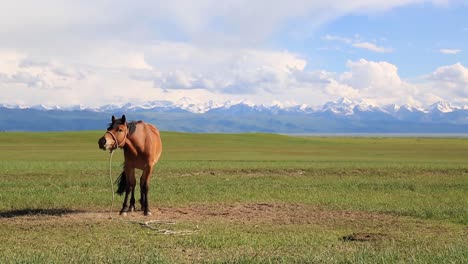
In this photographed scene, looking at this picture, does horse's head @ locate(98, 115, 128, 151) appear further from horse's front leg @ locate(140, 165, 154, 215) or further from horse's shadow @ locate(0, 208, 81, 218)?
horse's shadow @ locate(0, 208, 81, 218)

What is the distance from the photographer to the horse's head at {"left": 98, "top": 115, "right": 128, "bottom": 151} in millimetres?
15914

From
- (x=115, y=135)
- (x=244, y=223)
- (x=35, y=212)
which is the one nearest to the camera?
(x=244, y=223)

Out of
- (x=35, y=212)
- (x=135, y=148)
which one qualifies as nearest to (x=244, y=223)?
(x=135, y=148)

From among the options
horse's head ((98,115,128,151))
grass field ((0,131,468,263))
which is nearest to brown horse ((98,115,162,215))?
horse's head ((98,115,128,151))

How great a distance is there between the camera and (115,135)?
53.8 ft

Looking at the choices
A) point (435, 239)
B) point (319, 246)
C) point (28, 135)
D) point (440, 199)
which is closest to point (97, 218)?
point (319, 246)

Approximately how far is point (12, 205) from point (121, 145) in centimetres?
533

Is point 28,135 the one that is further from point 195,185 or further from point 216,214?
point 216,214

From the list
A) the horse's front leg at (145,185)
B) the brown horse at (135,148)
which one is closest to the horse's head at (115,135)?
the brown horse at (135,148)

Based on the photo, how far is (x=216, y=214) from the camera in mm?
17469

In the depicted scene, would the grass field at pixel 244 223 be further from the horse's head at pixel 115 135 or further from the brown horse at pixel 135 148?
the horse's head at pixel 115 135

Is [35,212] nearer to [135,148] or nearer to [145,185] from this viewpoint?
[145,185]

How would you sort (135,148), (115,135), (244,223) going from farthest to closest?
(135,148), (115,135), (244,223)

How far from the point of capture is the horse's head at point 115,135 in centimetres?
1591
